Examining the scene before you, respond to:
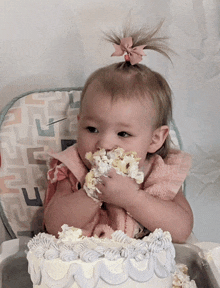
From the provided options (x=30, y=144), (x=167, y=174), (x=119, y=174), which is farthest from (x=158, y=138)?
(x=30, y=144)

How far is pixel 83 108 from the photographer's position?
81 cm

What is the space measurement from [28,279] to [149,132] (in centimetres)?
40

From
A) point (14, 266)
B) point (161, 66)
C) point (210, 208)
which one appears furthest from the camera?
point (210, 208)

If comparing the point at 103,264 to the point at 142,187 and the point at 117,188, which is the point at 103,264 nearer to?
the point at 117,188

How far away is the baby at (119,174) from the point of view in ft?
2.49

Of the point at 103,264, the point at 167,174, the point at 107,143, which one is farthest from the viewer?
the point at 167,174

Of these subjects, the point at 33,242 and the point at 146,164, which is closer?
the point at 33,242

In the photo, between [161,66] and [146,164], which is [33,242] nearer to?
[146,164]

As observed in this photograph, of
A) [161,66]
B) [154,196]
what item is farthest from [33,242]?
[161,66]

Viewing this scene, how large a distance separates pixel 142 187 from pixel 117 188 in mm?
156

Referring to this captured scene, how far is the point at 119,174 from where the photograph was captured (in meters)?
0.70

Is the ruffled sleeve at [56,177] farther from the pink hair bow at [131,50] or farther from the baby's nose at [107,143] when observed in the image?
the pink hair bow at [131,50]

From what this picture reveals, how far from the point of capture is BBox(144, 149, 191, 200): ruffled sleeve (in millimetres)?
826

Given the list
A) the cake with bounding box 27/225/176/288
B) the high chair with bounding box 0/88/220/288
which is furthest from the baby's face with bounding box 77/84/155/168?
the cake with bounding box 27/225/176/288
